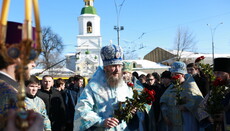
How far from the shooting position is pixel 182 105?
5.17 meters

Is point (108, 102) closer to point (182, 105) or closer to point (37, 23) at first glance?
point (182, 105)

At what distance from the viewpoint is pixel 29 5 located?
4.48 ft

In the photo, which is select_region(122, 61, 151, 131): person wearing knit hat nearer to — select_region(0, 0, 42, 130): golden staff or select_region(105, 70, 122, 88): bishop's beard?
select_region(105, 70, 122, 88): bishop's beard

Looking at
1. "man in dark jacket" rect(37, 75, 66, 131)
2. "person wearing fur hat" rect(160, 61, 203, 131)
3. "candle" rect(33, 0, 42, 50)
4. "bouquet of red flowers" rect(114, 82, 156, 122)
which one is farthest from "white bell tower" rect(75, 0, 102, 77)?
"candle" rect(33, 0, 42, 50)

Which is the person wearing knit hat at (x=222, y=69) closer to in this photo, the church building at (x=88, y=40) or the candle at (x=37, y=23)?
the candle at (x=37, y=23)

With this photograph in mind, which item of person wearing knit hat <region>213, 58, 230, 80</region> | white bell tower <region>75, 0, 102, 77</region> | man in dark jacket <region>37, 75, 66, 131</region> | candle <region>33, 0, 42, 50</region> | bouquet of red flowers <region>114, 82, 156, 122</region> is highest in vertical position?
white bell tower <region>75, 0, 102, 77</region>

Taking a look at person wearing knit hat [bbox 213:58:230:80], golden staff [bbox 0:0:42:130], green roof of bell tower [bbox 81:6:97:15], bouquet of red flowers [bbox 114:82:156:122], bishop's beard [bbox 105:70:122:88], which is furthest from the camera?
green roof of bell tower [bbox 81:6:97:15]

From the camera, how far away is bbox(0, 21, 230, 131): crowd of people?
2.07m

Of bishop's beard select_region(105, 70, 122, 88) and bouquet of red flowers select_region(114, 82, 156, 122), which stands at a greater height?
bishop's beard select_region(105, 70, 122, 88)

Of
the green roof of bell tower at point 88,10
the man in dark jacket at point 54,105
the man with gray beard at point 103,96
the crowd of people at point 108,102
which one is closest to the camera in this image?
the crowd of people at point 108,102

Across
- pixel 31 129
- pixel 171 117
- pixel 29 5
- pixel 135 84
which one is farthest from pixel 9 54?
pixel 171 117

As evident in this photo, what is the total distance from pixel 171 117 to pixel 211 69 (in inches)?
49.3

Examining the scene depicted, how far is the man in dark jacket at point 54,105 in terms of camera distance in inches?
250

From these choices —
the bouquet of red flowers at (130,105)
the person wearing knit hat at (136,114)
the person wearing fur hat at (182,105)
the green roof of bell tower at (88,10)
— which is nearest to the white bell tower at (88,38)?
the green roof of bell tower at (88,10)
